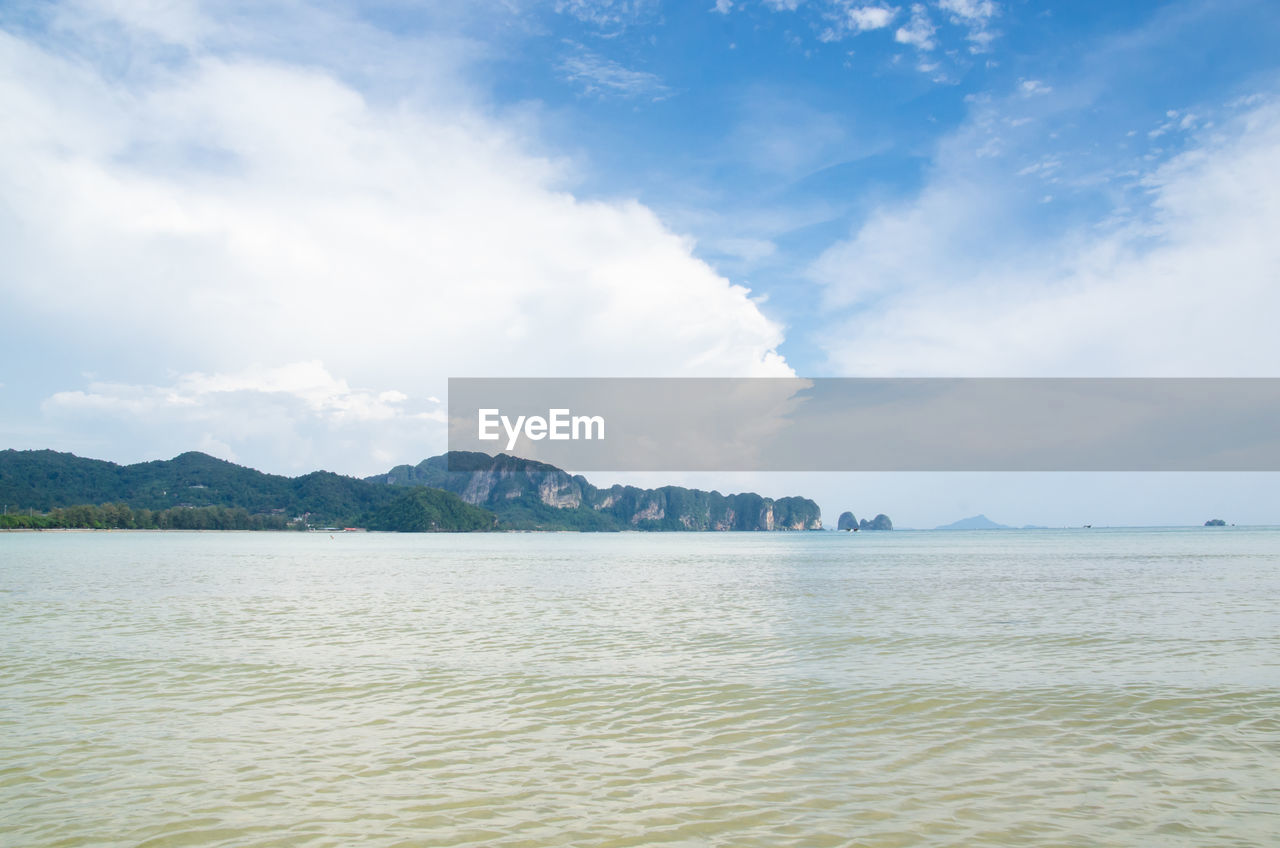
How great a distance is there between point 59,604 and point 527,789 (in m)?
28.3

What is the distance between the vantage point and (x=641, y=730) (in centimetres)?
1152

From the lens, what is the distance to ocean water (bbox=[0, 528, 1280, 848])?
26.3 feet

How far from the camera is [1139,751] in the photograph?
34.0 feet

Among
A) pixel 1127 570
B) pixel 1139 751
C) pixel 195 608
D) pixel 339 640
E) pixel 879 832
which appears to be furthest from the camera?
pixel 1127 570

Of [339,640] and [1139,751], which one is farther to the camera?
[339,640]

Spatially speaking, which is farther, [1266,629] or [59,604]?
[59,604]

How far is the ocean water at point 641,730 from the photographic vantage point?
8031 millimetres

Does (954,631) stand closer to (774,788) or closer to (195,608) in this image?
(774,788)

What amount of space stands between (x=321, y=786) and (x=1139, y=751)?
1043 cm

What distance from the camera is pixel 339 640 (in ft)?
67.4

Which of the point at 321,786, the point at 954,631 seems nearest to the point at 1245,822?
the point at 321,786

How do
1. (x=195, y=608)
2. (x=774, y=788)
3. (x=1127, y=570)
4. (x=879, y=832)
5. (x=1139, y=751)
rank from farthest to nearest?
(x=1127, y=570) < (x=195, y=608) < (x=1139, y=751) < (x=774, y=788) < (x=879, y=832)

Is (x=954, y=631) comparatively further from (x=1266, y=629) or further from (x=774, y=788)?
(x=774, y=788)

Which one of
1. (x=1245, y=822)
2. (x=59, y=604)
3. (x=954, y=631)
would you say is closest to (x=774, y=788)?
(x=1245, y=822)
